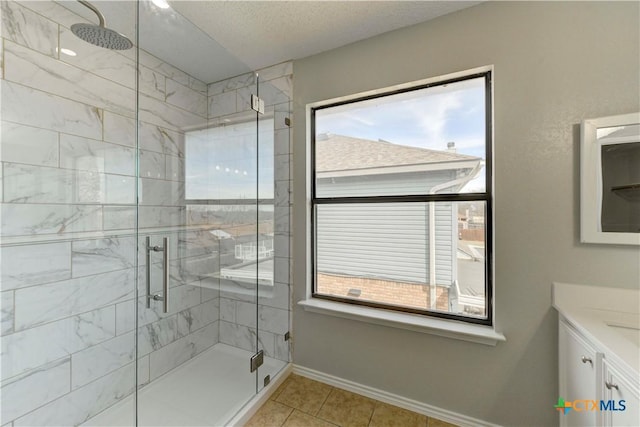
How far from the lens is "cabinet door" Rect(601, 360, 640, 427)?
822 millimetres

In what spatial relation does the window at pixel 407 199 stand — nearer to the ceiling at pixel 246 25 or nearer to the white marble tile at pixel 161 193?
the ceiling at pixel 246 25

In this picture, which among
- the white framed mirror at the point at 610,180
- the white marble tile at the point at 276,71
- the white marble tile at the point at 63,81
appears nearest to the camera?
the white framed mirror at the point at 610,180

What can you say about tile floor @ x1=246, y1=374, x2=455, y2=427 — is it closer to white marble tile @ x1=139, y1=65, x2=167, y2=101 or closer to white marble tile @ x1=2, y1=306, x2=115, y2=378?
white marble tile @ x1=2, y1=306, x2=115, y2=378

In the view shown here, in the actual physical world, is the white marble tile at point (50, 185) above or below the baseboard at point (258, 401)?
above

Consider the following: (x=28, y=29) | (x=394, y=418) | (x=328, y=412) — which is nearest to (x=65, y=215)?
(x=28, y=29)

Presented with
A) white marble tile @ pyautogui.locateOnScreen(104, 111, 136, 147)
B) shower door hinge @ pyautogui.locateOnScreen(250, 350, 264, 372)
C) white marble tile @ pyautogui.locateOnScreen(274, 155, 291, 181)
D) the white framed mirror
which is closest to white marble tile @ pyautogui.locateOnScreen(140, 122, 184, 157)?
white marble tile @ pyautogui.locateOnScreen(104, 111, 136, 147)

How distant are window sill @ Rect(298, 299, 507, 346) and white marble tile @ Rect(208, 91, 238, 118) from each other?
1644 millimetres

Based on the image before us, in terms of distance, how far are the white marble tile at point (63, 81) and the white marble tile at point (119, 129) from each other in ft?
0.14

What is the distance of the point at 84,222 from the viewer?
1566 mm

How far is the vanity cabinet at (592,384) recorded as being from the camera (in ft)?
2.81

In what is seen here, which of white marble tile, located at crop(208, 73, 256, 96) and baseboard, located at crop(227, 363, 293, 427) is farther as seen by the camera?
white marble tile, located at crop(208, 73, 256, 96)

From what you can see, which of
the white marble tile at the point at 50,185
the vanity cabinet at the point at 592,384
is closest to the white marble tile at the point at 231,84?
the white marble tile at the point at 50,185

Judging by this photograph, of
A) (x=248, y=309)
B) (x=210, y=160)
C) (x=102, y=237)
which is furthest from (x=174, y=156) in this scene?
(x=248, y=309)

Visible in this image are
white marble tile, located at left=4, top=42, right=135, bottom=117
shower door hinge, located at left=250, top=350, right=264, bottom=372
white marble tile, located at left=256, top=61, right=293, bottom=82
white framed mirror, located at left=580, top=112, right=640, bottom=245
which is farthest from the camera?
white marble tile, located at left=256, top=61, right=293, bottom=82
